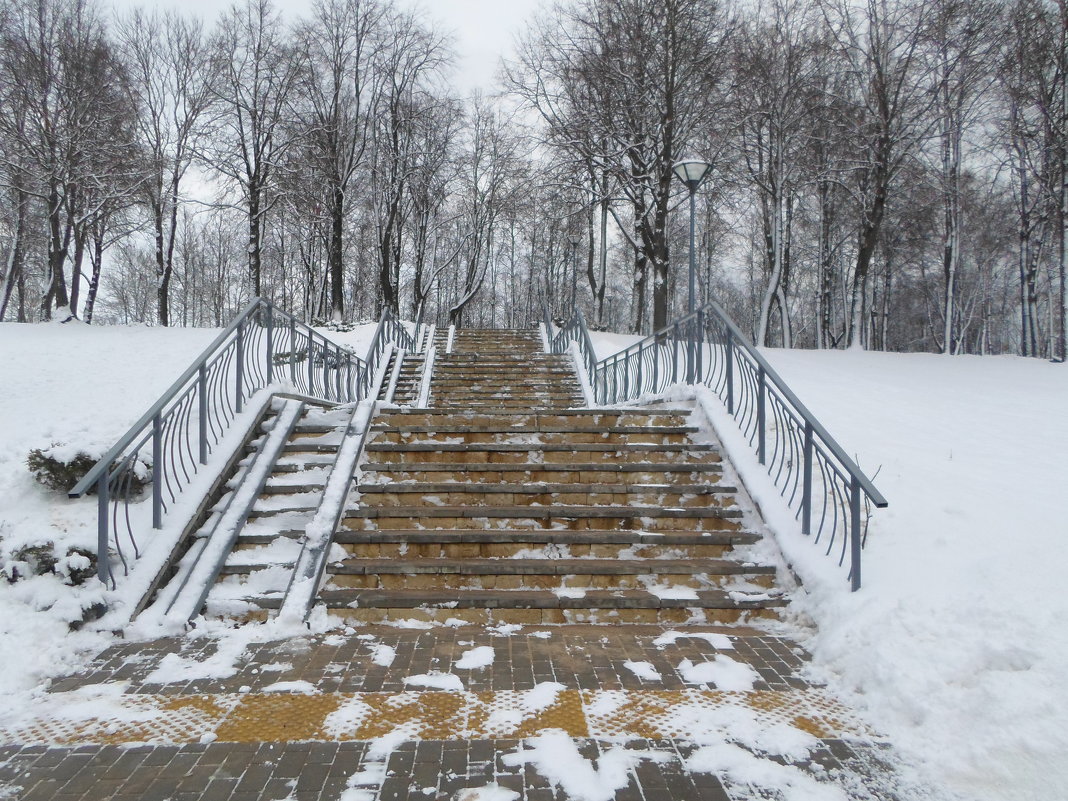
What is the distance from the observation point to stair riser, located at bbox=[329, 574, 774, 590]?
4.78 m

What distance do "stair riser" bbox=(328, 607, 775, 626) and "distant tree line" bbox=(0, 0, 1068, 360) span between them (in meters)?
14.6

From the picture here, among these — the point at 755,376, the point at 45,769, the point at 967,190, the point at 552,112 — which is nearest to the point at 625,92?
the point at 552,112

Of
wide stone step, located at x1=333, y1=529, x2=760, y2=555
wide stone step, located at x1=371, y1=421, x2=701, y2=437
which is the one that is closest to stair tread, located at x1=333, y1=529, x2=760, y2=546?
wide stone step, located at x1=333, y1=529, x2=760, y2=555

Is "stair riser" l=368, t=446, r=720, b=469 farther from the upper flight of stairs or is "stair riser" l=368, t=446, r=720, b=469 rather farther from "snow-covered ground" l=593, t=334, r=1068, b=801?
"snow-covered ground" l=593, t=334, r=1068, b=801

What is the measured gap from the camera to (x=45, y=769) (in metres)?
2.81

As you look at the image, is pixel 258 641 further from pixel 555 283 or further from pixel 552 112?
pixel 555 283

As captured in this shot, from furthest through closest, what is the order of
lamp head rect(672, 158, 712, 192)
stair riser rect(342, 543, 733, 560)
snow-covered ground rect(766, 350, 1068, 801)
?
1. lamp head rect(672, 158, 712, 192)
2. stair riser rect(342, 543, 733, 560)
3. snow-covered ground rect(766, 350, 1068, 801)

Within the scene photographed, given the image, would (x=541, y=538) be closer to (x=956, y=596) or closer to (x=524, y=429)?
(x=524, y=429)

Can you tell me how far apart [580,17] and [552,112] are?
2.72 metres

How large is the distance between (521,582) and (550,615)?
1.32ft

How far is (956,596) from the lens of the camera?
3826 millimetres

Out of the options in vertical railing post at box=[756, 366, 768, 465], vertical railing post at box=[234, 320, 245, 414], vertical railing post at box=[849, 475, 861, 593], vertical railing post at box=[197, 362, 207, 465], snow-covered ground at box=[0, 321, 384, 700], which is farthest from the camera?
vertical railing post at box=[234, 320, 245, 414]

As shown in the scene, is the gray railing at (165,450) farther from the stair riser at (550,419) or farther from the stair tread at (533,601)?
the stair riser at (550,419)

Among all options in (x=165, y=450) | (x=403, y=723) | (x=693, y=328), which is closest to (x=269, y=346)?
(x=165, y=450)
